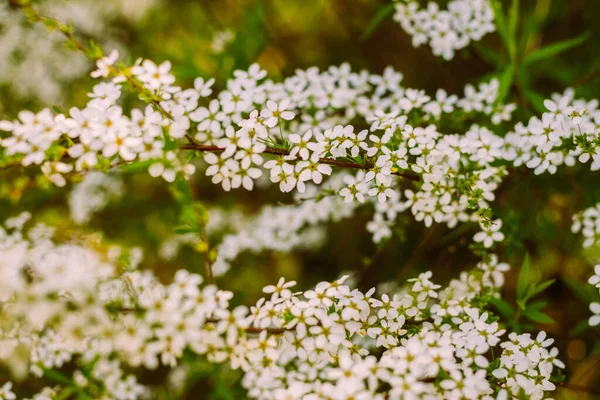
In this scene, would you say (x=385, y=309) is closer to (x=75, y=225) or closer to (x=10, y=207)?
(x=75, y=225)

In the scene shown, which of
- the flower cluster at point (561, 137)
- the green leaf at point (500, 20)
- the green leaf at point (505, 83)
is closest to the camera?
the flower cluster at point (561, 137)

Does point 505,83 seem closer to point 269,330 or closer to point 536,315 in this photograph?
point 536,315

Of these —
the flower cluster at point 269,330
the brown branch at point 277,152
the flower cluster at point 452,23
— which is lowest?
the flower cluster at point 269,330

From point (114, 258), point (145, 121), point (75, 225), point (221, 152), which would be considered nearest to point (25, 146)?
point (145, 121)

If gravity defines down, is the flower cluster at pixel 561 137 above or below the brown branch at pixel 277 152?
above

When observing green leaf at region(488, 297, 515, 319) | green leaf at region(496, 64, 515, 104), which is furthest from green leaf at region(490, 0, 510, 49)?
green leaf at region(488, 297, 515, 319)

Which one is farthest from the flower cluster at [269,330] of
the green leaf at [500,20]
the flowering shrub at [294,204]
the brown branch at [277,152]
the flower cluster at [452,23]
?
the green leaf at [500,20]

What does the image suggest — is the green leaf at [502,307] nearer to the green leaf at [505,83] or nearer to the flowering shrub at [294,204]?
the flowering shrub at [294,204]

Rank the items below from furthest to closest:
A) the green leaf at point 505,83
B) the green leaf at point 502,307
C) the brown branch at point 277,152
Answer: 1. the green leaf at point 505,83
2. the green leaf at point 502,307
3. the brown branch at point 277,152
